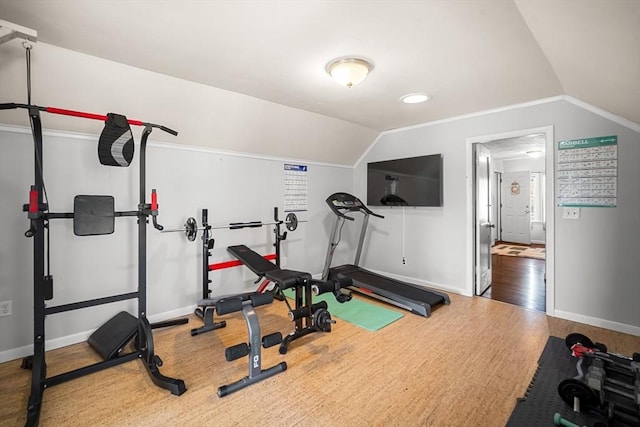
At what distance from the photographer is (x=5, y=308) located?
2.36 metres

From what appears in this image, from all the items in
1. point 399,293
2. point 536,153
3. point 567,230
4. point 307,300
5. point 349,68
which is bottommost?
point 399,293

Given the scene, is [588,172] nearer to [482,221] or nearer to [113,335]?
[482,221]

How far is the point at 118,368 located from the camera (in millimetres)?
2275

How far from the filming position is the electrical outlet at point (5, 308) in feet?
7.71

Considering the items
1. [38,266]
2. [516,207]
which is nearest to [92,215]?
[38,266]

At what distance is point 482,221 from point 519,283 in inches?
50.6

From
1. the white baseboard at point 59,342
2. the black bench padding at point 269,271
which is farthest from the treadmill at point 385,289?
the white baseboard at point 59,342

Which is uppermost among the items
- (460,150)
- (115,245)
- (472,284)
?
(460,150)

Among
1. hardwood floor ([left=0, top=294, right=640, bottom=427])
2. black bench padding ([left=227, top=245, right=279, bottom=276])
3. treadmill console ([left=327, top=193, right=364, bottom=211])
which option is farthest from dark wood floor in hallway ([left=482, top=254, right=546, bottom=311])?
black bench padding ([left=227, top=245, right=279, bottom=276])

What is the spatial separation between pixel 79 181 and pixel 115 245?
0.65 m

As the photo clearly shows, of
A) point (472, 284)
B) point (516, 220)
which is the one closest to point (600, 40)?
point (472, 284)

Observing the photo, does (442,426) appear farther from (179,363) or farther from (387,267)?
(387,267)

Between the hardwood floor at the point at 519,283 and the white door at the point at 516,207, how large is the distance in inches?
93.2

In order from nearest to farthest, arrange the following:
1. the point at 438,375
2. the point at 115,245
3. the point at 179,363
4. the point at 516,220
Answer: the point at 438,375 < the point at 179,363 < the point at 115,245 < the point at 516,220
